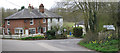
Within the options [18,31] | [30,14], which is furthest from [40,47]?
[30,14]

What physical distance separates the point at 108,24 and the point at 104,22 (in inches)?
25.6

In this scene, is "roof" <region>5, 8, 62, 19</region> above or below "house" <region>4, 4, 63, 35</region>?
above

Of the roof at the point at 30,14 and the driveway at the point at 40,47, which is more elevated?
the roof at the point at 30,14

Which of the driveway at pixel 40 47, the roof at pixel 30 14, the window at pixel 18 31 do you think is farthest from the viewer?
the roof at pixel 30 14

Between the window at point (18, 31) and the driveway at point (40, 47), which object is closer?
the driveway at point (40, 47)

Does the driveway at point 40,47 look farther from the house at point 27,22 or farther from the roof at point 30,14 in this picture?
the roof at point 30,14

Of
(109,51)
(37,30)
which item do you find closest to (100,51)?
(109,51)

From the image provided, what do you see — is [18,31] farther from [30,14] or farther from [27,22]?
[30,14]

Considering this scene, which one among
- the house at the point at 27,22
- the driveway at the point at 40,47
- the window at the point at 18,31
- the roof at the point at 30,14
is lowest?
the driveway at the point at 40,47

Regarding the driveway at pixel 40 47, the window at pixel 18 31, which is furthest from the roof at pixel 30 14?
the driveway at pixel 40 47

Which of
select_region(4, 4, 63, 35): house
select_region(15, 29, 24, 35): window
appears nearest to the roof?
select_region(4, 4, 63, 35): house

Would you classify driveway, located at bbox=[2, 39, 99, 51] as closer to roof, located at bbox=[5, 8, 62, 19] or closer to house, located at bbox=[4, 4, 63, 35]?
house, located at bbox=[4, 4, 63, 35]

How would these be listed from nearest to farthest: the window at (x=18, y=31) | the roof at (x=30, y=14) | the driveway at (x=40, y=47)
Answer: the driveway at (x=40, y=47) → the window at (x=18, y=31) → the roof at (x=30, y=14)

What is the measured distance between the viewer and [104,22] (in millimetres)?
18156
